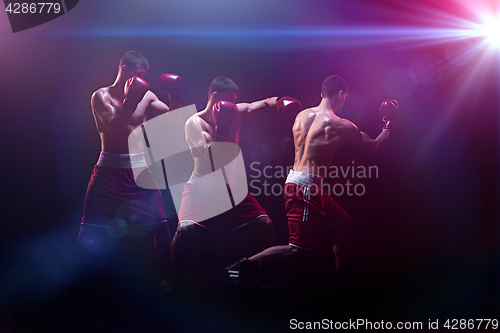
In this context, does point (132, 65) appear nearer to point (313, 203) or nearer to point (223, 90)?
point (223, 90)

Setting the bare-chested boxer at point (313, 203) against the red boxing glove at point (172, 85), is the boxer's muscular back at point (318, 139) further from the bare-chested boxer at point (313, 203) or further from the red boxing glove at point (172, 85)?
the red boxing glove at point (172, 85)

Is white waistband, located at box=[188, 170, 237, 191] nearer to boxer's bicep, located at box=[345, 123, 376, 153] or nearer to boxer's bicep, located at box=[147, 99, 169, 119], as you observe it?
boxer's bicep, located at box=[147, 99, 169, 119]

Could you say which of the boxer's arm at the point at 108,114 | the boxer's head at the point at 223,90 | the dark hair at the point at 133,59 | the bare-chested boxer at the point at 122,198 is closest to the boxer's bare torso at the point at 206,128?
the boxer's head at the point at 223,90

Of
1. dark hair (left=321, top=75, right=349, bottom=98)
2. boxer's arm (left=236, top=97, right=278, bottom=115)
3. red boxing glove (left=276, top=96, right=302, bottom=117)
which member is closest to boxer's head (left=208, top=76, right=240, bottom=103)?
boxer's arm (left=236, top=97, right=278, bottom=115)

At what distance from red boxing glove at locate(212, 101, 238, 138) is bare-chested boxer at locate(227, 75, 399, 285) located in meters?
0.57

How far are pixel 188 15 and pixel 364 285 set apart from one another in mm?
2729

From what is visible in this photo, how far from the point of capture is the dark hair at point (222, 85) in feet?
8.49

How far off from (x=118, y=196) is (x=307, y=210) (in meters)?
1.53

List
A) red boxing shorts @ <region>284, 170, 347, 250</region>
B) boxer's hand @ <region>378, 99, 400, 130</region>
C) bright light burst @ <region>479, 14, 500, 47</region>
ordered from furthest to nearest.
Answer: bright light burst @ <region>479, 14, 500, 47</region>, boxer's hand @ <region>378, 99, 400, 130</region>, red boxing shorts @ <region>284, 170, 347, 250</region>

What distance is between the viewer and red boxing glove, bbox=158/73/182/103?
99.8 inches

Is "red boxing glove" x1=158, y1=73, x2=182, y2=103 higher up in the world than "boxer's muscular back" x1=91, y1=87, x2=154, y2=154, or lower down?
higher up

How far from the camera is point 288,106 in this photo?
8.14 ft

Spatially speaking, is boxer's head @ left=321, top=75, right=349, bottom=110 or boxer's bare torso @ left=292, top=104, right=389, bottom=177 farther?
boxer's head @ left=321, top=75, right=349, bottom=110

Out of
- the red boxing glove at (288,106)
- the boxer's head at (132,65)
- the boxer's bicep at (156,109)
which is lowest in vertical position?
the red boxing glove at (288,106)
